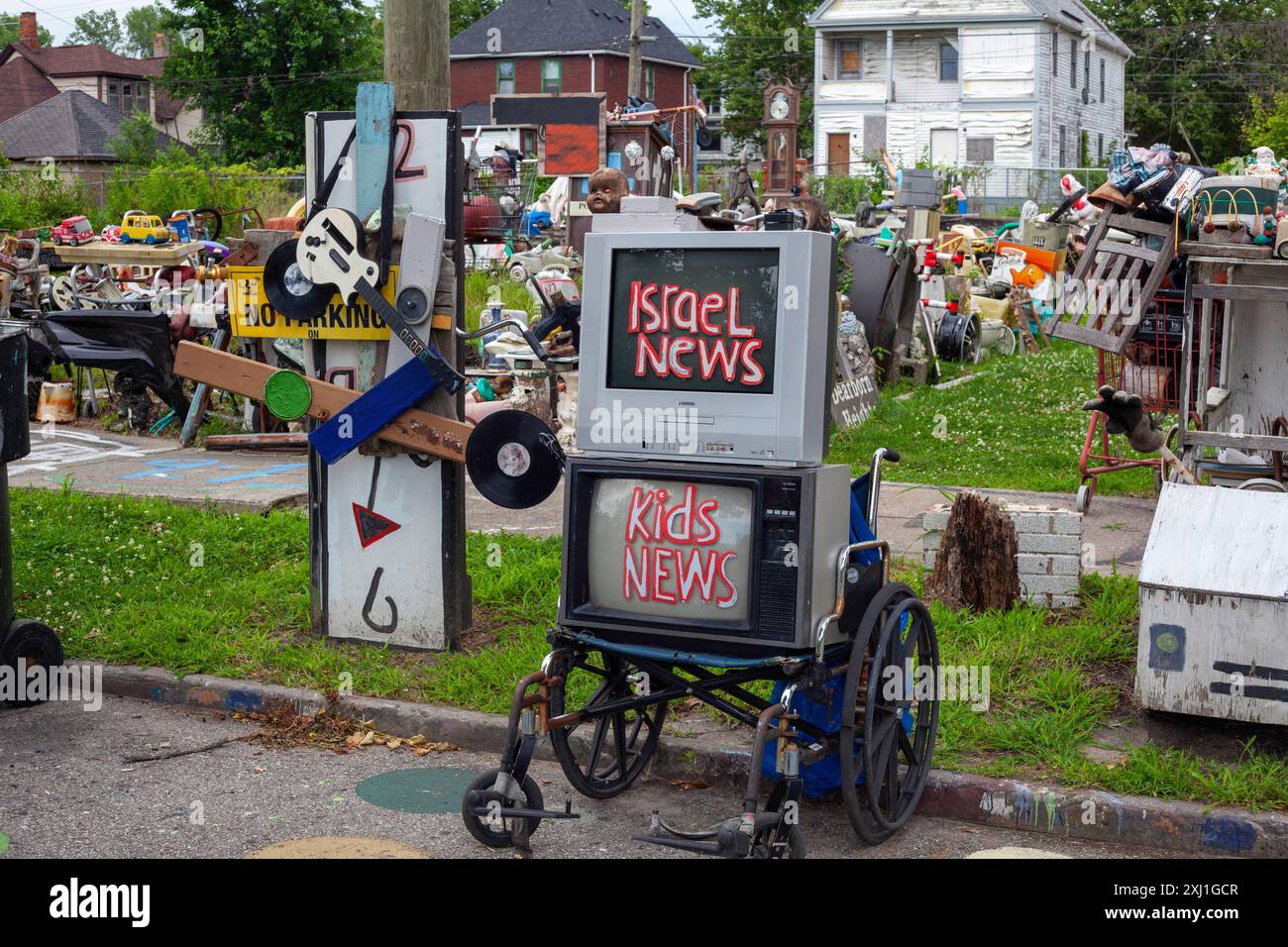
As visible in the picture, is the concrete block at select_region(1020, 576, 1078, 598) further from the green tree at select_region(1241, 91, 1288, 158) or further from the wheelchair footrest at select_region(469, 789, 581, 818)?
the green tree at select_region(1241, 91, 1288, 158)

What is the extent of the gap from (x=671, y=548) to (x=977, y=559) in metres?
2.58

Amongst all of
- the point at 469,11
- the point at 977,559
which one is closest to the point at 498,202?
the point at 977,559

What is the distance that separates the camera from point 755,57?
59.4 metres

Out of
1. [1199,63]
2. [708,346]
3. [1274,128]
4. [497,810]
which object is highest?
[1199,63]

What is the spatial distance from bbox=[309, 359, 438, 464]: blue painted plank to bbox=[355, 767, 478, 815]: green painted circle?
5.22ft

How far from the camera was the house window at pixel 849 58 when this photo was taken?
49222 millimetres

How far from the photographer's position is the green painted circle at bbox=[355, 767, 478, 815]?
494 cm

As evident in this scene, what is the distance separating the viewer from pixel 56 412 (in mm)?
12680

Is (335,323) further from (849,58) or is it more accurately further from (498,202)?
(849,58)

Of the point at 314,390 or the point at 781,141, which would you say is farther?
the point at 781,141

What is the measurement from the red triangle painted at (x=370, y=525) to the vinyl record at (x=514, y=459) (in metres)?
1.47

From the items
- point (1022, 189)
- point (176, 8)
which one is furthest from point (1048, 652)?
point (176, 8)

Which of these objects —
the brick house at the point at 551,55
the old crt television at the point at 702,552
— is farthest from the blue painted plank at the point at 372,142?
the brick house at the point at 551,55

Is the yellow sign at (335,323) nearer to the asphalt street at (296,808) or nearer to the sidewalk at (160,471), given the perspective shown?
the asphalt street at (296,808)
